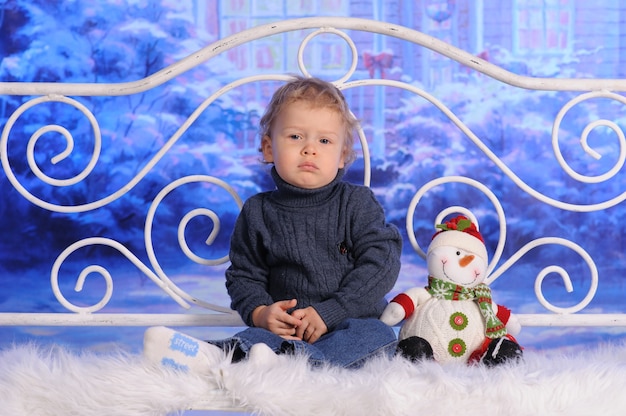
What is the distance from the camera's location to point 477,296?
5.12 feet

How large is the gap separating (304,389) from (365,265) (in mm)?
393

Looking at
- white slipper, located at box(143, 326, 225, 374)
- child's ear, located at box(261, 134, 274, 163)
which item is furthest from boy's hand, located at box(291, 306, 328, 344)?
child's ear, located at box(261, 134, 274, 163)

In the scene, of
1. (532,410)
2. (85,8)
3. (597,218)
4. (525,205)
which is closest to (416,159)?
(525,205)

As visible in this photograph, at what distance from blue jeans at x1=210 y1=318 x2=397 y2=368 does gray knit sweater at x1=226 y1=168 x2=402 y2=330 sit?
7 cm

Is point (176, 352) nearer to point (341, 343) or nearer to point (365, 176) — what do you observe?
point (341, 343)

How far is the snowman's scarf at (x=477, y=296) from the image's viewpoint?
1.52 m

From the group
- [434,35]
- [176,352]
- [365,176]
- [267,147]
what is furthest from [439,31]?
[176,352]

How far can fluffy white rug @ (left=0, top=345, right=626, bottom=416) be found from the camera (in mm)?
1182

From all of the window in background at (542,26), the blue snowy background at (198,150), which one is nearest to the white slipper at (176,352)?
the blue snowy background at (198,150)

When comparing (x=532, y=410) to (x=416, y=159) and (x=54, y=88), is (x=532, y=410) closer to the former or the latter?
(x=54, y=88)

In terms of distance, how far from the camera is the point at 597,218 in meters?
3.06

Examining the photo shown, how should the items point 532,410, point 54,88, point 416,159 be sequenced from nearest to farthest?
point 532,410, point 54,88, point 416,159

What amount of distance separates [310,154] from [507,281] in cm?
168

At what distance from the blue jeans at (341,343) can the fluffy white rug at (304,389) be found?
99 mm
